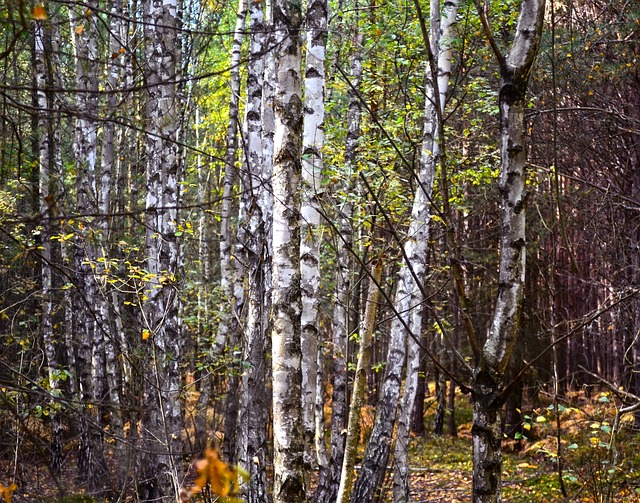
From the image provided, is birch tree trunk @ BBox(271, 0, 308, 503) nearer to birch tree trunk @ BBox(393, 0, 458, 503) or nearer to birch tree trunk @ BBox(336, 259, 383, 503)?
birch tree trunk @ BBox(336, 259, 383, 503)

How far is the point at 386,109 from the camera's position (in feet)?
37.2

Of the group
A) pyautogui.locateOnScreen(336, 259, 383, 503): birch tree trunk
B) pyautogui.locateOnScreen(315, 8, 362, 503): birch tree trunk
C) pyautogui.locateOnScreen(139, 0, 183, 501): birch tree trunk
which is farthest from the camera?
pyautogui.locateOnScreen(315, 8, 362, 503): birch tree trunk

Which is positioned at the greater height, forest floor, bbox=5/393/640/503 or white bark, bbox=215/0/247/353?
white bark, bbox=215/0/247/353

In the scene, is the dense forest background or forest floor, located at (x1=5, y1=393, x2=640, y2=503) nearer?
the dense forest background

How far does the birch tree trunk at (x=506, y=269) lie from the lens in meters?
2.52

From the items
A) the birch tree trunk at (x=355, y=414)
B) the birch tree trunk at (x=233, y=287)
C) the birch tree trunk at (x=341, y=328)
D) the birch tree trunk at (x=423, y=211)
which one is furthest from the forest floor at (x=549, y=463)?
the birch tree trunk at (x=233, y=287)

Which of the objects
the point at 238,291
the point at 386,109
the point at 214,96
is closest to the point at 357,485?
the point at 238,291

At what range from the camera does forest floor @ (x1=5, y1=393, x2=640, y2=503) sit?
8.32 m

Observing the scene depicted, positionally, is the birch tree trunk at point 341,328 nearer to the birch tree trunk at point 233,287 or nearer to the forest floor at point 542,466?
the forest floor at point 542,466

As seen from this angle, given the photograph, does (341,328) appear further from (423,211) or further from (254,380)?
(254,380)

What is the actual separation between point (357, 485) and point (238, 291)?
3.29 meters

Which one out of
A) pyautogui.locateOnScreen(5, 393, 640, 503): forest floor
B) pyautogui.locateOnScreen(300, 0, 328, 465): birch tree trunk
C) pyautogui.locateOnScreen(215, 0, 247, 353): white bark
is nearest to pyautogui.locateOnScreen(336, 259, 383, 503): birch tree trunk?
pyautogui.locateOnScreen(300, 0, 328, 465): birch tree trunk

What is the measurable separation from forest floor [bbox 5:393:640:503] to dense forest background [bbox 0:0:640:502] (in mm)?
433

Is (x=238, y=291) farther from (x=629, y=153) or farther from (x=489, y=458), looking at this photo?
(x=629, y=153)
